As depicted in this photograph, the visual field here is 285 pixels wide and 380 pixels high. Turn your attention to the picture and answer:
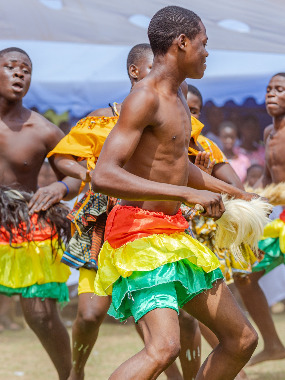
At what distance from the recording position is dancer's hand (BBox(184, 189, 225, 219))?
3143mm

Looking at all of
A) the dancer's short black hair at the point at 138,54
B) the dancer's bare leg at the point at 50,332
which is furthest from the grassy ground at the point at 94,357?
the dancer's short black hair at the point at 138,54

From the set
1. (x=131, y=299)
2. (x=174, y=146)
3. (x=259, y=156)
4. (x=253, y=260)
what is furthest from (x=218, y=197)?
(x=259, y=156)

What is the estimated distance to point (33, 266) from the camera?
498 cm

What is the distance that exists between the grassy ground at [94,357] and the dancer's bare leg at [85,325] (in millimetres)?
1043

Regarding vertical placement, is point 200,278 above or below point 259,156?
above

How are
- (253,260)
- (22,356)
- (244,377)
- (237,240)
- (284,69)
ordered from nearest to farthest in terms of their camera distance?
(237,240) < (244,377) < (253,260) < (22,356) < (284,69)

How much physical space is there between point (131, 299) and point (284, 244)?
2675 millimetres

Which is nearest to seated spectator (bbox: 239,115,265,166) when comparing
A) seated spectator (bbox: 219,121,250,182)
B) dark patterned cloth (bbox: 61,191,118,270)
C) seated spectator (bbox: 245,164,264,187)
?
seated spectator (bbox: 219,121,250,182)

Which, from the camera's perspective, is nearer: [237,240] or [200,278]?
[200,278]

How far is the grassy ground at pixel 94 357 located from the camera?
578cm

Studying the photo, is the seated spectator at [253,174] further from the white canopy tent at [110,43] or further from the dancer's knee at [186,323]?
the dancer's knee at [186,323]

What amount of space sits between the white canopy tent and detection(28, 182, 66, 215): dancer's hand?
2765 millimetres

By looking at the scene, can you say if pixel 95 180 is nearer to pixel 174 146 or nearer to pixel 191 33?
pixel 174 146

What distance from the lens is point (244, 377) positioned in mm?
4750
